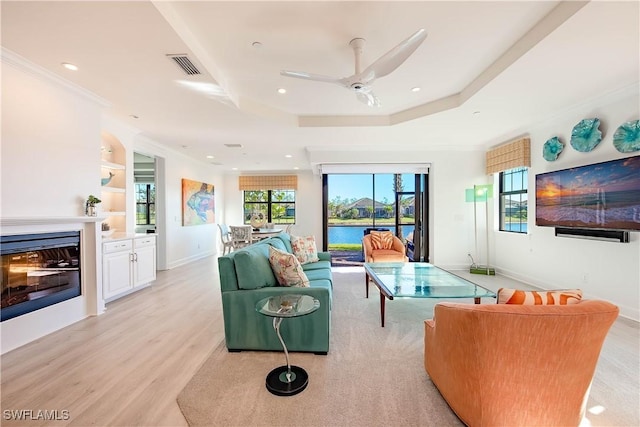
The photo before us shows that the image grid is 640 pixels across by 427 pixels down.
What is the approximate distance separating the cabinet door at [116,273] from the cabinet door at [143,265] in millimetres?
123

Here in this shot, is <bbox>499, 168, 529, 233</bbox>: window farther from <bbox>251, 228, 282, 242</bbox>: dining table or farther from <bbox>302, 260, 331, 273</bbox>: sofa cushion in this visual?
<bbox>251, 228, 282, 242</bbox>: dining table

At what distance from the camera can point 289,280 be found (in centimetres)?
259

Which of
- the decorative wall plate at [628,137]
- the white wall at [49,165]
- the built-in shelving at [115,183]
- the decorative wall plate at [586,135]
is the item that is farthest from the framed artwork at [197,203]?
the decorative wall plate at [628,137]

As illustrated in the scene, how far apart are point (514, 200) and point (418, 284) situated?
3.41 m

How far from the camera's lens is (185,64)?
8.54 feet

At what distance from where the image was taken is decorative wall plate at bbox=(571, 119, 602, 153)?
11.3 feet

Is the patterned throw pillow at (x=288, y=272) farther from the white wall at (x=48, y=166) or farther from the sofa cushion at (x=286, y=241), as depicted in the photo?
the white wall at (x=48, y=166)

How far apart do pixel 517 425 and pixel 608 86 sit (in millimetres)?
3755

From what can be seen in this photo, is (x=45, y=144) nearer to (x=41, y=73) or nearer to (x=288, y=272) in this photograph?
(x=41, y=73)

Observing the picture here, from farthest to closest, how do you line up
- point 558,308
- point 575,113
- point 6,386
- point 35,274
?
1. point 575,113
2. point 35,274
3. point 6,386
4. point 558,308

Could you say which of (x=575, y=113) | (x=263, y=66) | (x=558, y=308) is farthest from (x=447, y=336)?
(x=575, y=113)

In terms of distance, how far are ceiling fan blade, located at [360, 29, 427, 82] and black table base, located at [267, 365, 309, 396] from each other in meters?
2.46

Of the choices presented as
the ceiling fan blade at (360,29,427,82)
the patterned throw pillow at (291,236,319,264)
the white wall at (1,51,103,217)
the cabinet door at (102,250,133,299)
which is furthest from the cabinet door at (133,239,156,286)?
the ceiling fan blade at (360,29,427,82)

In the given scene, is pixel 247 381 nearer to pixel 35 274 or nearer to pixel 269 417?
pixel 269 417
